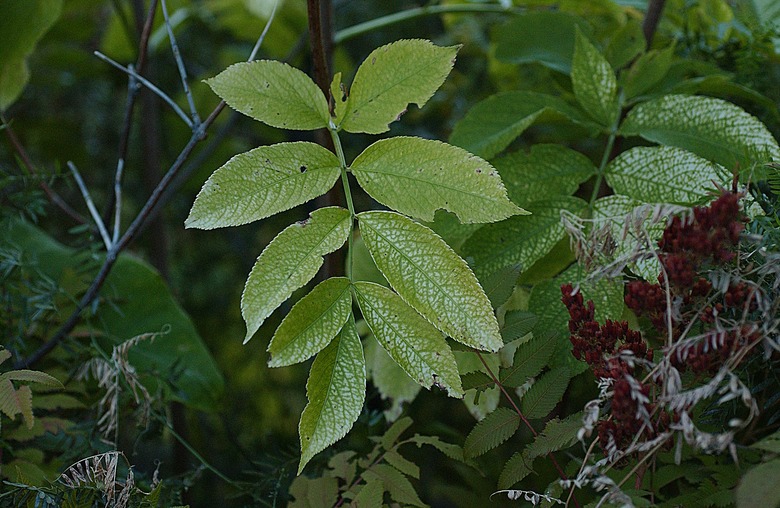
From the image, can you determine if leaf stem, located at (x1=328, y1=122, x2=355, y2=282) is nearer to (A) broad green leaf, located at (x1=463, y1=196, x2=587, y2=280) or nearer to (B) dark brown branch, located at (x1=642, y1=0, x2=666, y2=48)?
(A) broad green leaf, located at (x1=463, y1=196, x2=587, y2=280)

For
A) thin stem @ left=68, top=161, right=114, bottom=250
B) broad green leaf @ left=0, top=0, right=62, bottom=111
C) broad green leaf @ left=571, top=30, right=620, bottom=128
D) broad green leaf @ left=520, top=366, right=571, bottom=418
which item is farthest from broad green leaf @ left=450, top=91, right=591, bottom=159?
broad green leaf @ left=0, top=0, right=62, bottom=111

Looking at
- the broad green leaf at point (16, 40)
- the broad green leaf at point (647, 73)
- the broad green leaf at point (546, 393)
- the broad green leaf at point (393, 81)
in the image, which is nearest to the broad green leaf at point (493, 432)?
the broad green leaf at point (546, 393)

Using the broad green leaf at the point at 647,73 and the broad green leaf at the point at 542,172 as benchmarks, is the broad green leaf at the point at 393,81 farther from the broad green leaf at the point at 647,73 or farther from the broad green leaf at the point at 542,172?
the broad green leaf at the point at 647,73

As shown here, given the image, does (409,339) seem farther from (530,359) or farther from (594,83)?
(594,83)

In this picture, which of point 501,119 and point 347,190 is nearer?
point 347,190

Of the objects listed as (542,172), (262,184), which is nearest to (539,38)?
(542,172)

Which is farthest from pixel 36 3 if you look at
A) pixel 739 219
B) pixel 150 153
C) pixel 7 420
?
pixel 739 219

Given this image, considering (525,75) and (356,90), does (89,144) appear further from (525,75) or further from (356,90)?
(356,90)
